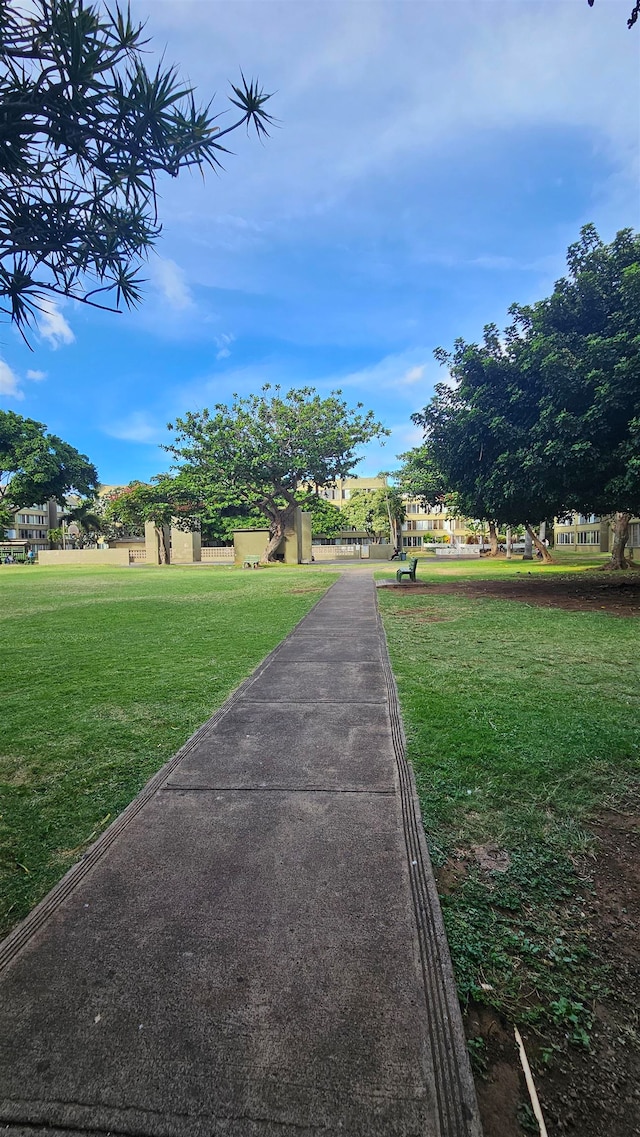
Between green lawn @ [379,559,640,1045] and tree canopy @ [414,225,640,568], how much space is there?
15.6 ft

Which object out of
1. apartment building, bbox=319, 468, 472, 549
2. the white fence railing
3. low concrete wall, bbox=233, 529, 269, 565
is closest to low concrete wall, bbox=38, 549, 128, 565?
the white fence railing

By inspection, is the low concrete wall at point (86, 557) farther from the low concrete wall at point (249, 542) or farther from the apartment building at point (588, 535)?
the apartment building at point (588, 535)

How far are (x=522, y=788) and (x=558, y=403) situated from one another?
965 centimetres

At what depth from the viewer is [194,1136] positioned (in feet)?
4.24

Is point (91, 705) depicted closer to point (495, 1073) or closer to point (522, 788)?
point (522, 788)

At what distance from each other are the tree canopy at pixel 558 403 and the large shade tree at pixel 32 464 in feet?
125

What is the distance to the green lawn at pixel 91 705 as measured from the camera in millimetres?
2715

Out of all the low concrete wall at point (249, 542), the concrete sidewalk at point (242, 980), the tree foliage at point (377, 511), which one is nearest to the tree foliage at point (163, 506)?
the low concrete wall at point (249, 542)

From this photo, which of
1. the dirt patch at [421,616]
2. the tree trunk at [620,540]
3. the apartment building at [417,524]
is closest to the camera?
the dirt patch at [421,616]

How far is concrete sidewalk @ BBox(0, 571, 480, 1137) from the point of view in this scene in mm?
1369

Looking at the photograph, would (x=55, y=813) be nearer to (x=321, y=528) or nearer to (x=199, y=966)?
(x=199, y=966)

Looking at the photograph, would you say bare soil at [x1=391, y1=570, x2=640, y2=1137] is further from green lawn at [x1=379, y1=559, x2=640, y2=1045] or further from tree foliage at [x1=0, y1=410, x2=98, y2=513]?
tree foliage at [x1=0, y1=410, x2=98, y2=513]

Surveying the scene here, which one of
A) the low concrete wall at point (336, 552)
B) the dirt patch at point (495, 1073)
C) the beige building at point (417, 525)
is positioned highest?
the beige building at point (417, 525)

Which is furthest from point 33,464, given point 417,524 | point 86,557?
point 417,524
